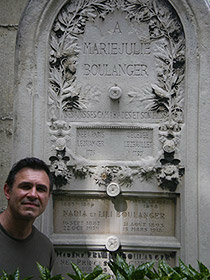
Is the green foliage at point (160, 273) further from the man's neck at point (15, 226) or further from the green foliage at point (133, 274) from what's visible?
the man's neck at point (15, 226)

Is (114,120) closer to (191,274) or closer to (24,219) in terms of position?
(24,219)

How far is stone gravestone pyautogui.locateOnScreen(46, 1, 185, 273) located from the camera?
3.87m

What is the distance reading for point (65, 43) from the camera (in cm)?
399

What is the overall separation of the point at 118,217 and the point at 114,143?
686mm

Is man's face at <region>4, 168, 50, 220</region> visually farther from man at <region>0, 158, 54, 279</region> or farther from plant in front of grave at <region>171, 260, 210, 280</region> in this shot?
plant in front of grave at <region>171, 260, 210, 280</region>

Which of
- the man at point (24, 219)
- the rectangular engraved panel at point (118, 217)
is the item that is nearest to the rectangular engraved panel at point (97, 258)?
the rectangular engraved panel at point (118, 217)

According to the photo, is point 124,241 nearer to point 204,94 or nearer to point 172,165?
point 172,165

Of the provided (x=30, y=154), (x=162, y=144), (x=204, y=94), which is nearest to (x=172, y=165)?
(x=162, y=144)

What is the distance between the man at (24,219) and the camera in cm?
276

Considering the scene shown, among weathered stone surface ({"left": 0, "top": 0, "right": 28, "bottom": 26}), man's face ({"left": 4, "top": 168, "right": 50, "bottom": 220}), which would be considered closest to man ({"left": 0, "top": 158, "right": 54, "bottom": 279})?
man's face ({"left": 4, "top": 168, "right": 50, "bottom": 220})

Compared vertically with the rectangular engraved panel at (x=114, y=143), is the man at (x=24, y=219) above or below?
below

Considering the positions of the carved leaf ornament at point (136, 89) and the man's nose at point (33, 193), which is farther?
the carved leaf ornament at point (136, 89)

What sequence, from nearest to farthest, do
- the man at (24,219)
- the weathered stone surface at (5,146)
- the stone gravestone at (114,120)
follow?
the man at (24,219) < the stone gravestone at (114,120) < the weathered stone surface at (5,146)

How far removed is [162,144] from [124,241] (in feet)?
3.12
